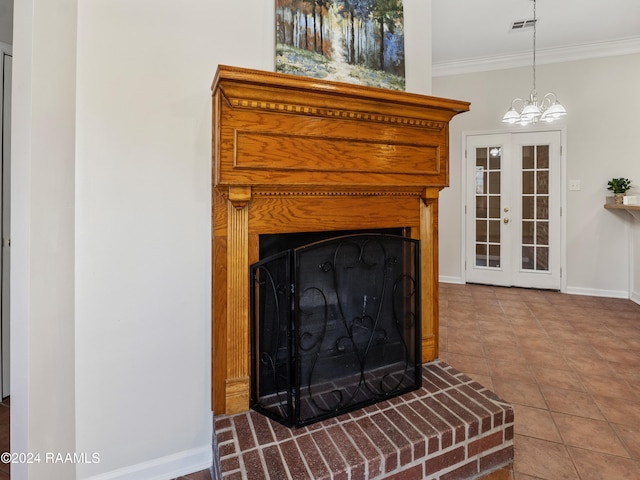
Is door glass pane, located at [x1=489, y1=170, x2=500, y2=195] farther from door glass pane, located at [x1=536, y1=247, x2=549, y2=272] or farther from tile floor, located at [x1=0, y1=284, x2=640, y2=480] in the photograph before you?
tile floor, located at [x1=0, y1=284, x2=640, y2=480]

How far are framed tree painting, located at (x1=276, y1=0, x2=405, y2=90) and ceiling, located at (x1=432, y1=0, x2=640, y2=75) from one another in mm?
1906

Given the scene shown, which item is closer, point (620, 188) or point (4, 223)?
point (4, 223)

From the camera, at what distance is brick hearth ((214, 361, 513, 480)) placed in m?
1.11

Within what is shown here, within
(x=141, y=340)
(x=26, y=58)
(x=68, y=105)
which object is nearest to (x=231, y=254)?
(x=141, y=340)

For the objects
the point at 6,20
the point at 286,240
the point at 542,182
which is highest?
the point at 6,20

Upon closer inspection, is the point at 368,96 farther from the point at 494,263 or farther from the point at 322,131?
the point at 494,263

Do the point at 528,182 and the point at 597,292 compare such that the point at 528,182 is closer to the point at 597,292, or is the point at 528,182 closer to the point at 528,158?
the point at 528,158

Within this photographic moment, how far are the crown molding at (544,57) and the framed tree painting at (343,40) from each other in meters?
3.15

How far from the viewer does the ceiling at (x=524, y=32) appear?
A: 3148 mm

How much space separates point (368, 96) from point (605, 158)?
13.0 ft

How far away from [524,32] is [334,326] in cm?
393

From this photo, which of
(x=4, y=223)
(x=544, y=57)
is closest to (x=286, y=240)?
(x=4, y=223)

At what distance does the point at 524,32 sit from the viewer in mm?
3625

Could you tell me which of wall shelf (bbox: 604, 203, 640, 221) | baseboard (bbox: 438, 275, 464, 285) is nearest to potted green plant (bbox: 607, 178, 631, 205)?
wall shelf (bbox: 604, 203, 640, 221)
